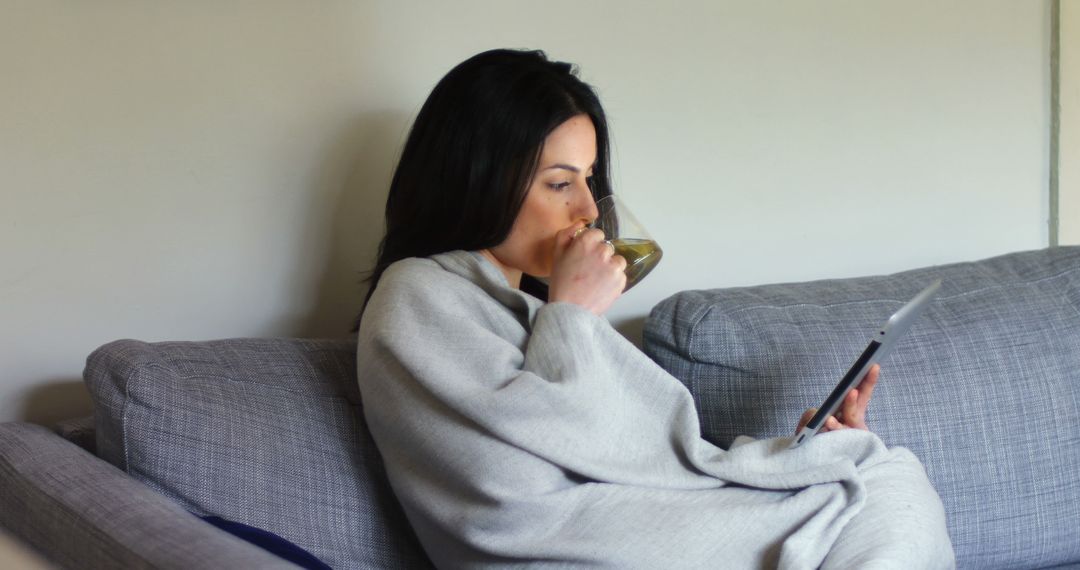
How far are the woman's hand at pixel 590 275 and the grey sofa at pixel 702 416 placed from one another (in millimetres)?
313

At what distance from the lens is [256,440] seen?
4.34 ft

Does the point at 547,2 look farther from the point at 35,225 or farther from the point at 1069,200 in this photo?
the point at 1069,200

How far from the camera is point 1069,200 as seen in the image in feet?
7.79

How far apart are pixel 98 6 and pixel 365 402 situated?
69 centimetres

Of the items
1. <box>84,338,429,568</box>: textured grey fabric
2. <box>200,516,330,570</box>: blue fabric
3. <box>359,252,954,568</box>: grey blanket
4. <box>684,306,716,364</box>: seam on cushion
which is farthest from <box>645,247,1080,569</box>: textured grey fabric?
<box>200,516,330,570</box>: blue fabric

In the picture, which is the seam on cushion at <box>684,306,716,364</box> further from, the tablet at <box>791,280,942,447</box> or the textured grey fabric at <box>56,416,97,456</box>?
the textured grey fabric at <box>56,416,97,456</box>

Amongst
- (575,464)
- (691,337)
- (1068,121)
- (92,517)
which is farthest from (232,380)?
(1068,121)

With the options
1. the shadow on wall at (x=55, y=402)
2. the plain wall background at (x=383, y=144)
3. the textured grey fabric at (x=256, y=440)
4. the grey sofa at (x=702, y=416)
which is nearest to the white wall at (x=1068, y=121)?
the plain wall background at (x=383, y=144)

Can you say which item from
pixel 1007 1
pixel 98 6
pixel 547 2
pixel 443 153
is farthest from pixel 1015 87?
pixel 98 6

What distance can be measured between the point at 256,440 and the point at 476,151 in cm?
47

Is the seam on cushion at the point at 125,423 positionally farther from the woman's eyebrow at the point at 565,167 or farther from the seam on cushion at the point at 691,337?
the seam on cushion at the point at 691,337

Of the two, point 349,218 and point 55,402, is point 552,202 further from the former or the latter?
point 55,402

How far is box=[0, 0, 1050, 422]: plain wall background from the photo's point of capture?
154 centimetres

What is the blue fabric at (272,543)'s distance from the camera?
119cm
